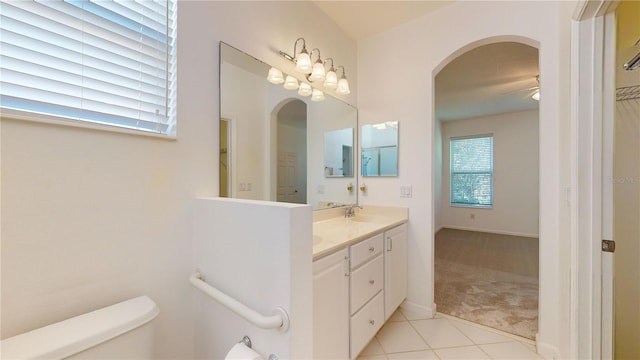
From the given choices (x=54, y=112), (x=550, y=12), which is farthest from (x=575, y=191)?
(x=54, y=112)

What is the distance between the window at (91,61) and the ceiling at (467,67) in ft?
4.75

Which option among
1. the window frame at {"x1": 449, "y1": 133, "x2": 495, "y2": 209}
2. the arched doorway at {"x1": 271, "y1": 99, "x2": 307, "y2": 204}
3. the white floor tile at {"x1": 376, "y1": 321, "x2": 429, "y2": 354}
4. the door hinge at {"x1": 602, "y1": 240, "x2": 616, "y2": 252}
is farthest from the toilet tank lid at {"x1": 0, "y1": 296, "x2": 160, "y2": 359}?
the window frame at {"x1": 449, "y1": 133, "x2": 495, "y2": 209}

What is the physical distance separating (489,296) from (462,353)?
3.53 ft

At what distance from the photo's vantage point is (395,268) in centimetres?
203

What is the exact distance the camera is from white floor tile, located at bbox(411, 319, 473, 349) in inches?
71.6

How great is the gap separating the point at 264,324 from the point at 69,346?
0.58m

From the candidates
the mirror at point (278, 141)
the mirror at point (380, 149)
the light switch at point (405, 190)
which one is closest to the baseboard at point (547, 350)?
the light switch at point (405, 190)

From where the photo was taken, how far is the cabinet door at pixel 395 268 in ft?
6.18

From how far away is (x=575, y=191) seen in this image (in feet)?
4.32

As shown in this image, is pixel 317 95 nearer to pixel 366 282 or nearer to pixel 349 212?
pixel 349 212

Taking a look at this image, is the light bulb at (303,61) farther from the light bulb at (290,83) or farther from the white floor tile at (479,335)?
the white floor tile at (479,335)

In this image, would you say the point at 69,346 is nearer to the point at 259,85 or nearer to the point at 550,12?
the point at 259,85

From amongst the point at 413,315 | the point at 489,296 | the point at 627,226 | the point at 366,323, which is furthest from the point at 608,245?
the point at 489,296

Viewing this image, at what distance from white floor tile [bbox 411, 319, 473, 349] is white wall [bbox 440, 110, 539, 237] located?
4394 mm
